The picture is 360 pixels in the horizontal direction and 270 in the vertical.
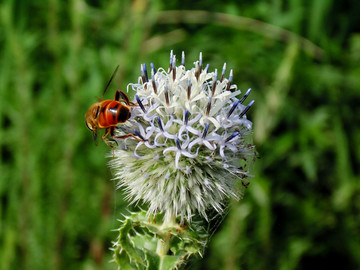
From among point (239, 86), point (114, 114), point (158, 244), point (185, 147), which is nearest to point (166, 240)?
point (158, 244)

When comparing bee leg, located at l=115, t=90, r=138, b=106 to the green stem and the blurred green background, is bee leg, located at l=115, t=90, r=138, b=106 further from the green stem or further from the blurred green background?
the blurred green background

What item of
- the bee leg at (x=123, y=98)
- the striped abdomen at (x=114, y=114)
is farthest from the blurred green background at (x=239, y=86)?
the striped abdomen at (x=114, y=114)

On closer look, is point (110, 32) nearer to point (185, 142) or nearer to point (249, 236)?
point (249, 236)

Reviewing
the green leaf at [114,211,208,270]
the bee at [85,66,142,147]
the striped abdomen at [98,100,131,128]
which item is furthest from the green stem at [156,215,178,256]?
the striped abdomen at [98,100,131,128]

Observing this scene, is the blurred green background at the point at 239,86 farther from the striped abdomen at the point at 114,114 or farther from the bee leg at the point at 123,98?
the striped abdomen at the point at 114,114

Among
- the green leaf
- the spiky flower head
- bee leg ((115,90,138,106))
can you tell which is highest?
bee leg ((115,90,138,106))

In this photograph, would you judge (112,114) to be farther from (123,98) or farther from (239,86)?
(239,86)

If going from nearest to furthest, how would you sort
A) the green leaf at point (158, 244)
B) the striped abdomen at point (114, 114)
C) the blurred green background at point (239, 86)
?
the green leaf at point (158, 244), the striped abdomen at point (114, 114), the blurred green background at point (239, 86)
